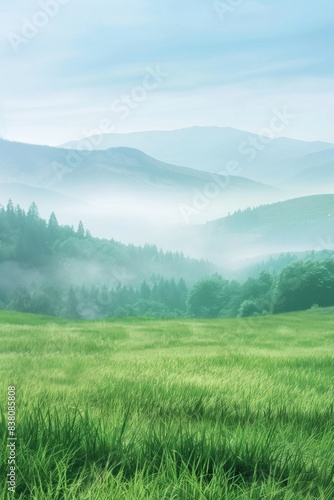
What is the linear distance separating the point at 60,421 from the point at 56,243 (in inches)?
4518

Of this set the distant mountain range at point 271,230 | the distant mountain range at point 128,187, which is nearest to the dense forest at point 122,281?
the distant mountain range at point 271,230

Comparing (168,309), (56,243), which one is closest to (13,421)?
(168,309)

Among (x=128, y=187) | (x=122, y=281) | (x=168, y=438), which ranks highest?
(x=128, y=187)

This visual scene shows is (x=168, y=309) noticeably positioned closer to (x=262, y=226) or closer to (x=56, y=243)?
(x=262, y=226)

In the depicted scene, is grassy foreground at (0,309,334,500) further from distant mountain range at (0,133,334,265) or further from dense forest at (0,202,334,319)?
distant mountain range at (0,133,334,265)

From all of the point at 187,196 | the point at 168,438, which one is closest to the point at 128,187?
the point at 187,196

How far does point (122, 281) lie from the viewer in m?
90.6

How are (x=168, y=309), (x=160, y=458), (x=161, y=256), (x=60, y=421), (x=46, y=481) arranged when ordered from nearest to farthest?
(x=46, y=481)
(x=160, y=458)
(x=60, y=421)
(x=168, y=309)
(x=161, y=256)

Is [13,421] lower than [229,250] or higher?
lower

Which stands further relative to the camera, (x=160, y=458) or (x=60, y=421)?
(x=60, y=421)

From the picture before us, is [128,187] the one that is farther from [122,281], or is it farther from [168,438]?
[168,438]

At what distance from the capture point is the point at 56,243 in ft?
381

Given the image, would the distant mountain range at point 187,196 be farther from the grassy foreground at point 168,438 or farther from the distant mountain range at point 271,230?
the grassy foreground at point 168,438

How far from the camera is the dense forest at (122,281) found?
1790 inches
